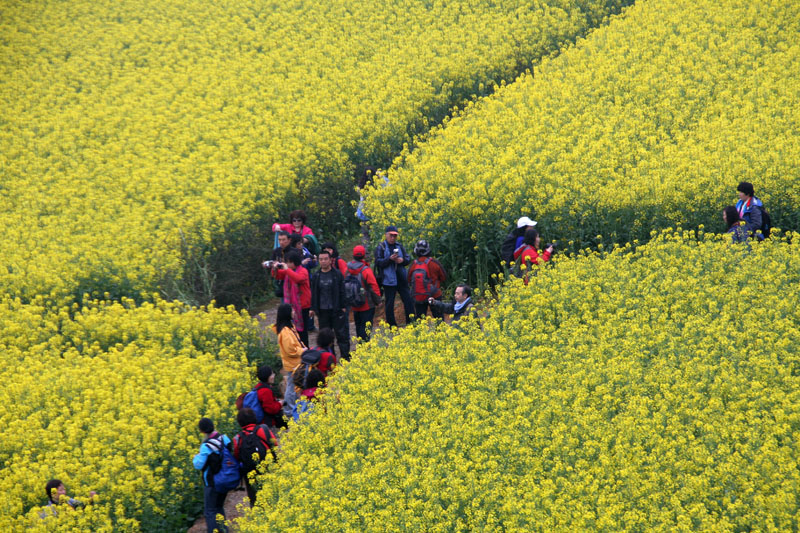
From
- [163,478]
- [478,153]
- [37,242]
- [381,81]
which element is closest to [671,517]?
[163,478]

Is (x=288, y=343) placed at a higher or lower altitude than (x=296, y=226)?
lower

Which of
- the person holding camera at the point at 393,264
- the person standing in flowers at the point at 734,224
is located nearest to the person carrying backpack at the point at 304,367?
the person holding camera at the point at 393,264

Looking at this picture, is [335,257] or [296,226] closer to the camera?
[335,257]

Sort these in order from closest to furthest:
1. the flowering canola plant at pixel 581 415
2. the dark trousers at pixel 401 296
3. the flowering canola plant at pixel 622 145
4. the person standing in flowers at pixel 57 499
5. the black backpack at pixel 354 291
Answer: the flowering canola plant at pixel 581 415
the person standing in flowers at pixel 57 499
the black backpack at pixel 354 291
the dark trousers at pixel 401 296
the flowering canola plant at pixel 622 145

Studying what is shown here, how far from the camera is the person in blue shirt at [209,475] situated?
450 inches

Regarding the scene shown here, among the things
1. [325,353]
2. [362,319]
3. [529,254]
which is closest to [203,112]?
[362,319]

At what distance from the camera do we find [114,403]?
44.1 feet

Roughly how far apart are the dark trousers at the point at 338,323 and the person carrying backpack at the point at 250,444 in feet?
10.9

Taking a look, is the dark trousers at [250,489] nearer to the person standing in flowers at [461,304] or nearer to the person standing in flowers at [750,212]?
the person standing in flowers at [461,304]

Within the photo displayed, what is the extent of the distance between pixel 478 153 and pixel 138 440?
399 inches

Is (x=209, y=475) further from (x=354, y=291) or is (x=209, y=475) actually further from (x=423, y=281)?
(x=423, y=281)

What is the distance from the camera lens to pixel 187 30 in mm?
32000

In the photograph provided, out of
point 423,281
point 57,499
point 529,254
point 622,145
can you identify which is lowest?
point 57,499

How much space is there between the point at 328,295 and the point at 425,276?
1.80 meters
